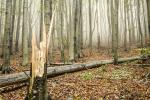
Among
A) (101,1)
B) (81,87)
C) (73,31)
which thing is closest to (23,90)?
(81,87)

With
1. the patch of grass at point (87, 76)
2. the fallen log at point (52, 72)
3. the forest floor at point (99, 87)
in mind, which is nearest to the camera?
the forest floor at point (99, 87)

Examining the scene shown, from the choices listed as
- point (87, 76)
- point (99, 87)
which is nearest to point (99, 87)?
point (99, 87)

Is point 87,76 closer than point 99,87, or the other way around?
point 99,87

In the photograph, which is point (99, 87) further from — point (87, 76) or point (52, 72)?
point (52, 72)

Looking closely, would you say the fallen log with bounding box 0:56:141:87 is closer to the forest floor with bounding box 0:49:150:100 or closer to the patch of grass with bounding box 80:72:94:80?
the forest floor with bounding box 0:49:150:100

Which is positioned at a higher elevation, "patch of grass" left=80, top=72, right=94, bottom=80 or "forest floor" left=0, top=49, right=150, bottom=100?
"patch of grass" left=80, top=72, right=94, bottom=80

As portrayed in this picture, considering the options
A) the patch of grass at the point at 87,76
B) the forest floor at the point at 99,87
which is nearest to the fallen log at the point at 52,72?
the forest floor at the point at 99,87

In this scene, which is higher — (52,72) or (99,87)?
(52,72)

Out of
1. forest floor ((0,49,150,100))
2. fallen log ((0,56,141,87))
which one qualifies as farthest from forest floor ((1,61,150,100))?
fallen log ((0,56,141,87))

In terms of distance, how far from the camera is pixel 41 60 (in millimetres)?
5227

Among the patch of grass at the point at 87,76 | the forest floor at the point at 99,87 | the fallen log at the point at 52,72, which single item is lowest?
the forest floor at the point at 99,87

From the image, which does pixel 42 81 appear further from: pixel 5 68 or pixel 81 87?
pixel 5 68

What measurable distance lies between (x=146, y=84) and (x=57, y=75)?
331 centimetres

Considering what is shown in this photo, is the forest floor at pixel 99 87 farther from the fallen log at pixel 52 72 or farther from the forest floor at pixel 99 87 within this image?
the fallen log at pixel 52 72
